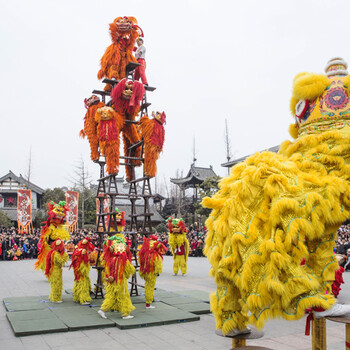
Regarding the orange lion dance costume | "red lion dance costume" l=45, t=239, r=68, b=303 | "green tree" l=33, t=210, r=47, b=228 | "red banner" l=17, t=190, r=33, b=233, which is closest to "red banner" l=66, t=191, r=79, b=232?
"red banner" l=17, t=190, r=33, b=233

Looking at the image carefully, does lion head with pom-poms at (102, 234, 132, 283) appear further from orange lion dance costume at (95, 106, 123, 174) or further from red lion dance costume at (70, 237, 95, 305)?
orange lion dance costume at (95, 106, 123, 174)

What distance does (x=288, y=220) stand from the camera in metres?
2.27

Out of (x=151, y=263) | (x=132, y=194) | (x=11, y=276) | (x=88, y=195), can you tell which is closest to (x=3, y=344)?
(x=151, y=263)

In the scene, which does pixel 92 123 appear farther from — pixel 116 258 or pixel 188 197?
pixel 188 197

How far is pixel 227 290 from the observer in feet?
7.84

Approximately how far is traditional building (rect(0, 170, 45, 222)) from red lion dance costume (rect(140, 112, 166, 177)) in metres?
22.9

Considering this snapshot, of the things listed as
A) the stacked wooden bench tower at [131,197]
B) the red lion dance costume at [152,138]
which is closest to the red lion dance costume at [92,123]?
the stacked wooden bench tower at [131,197]

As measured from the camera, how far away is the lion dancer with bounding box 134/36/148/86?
7.29m

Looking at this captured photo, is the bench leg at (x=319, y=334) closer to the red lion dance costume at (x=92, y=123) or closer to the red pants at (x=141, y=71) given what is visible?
the red lion dance costume at (x=92, y=123)

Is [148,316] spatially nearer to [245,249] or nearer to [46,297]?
[46,297]

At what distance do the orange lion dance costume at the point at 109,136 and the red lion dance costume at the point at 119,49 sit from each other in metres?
0.98

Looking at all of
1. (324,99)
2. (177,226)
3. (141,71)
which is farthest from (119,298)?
(177,226)

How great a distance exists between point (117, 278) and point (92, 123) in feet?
10.4

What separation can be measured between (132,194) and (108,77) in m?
2.34
